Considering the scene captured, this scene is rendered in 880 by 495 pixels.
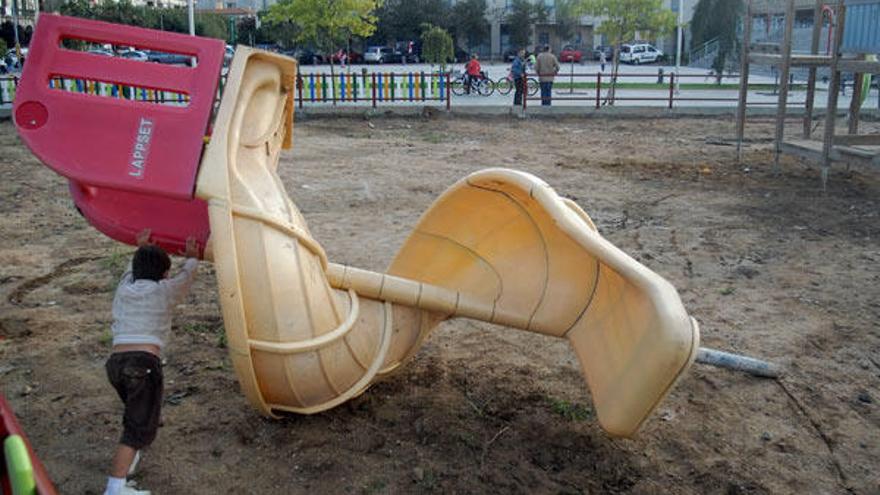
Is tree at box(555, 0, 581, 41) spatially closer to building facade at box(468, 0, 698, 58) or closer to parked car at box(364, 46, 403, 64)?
building facade at box(468, 0, 698, 58)

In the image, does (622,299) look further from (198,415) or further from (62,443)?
(62,443)

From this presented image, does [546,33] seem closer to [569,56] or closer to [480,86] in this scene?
[569,56]

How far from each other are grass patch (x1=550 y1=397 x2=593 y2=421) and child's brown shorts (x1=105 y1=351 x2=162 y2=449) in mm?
1979

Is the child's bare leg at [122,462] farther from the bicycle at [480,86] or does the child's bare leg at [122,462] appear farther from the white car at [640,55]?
the white car at [640,55]

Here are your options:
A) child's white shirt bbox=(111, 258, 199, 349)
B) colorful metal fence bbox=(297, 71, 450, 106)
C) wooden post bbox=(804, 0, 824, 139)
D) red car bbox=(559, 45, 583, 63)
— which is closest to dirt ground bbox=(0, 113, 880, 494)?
child's white shirt bbox=(111, 258, 199, 349)

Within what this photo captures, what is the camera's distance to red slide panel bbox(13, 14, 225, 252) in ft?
10.7

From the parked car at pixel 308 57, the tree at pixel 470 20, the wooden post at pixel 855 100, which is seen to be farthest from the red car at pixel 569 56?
the wooden post at pixel 855 100

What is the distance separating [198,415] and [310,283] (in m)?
1.16

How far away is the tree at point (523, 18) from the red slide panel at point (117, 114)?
5776cm

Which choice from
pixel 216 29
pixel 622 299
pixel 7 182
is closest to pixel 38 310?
pixel 622 299

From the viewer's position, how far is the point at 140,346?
3.45m

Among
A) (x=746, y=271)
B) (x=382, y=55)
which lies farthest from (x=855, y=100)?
(x=382, y=55)

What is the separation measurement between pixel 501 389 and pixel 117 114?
7.96 ft

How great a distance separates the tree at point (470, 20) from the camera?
5691 centimetres
